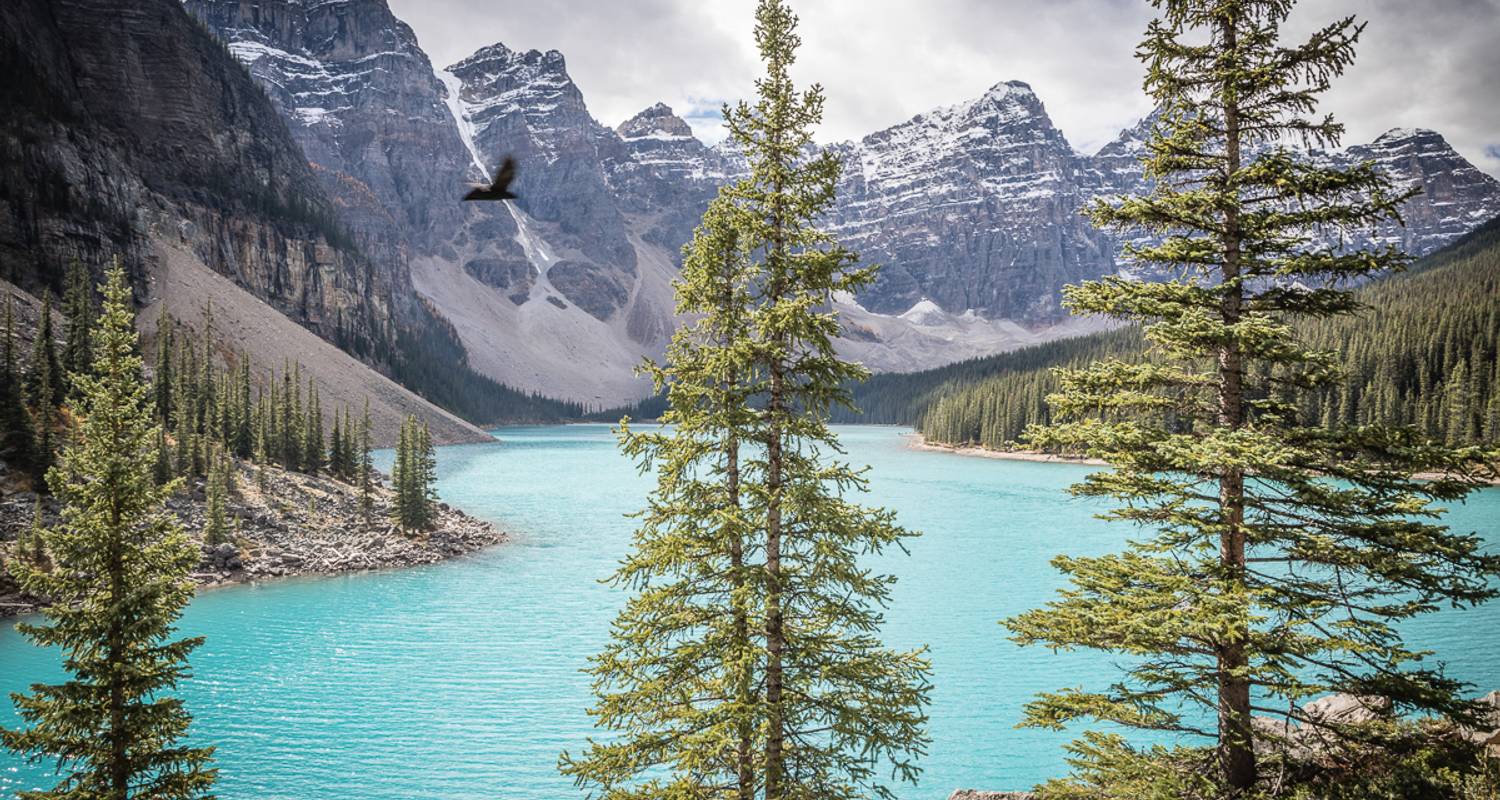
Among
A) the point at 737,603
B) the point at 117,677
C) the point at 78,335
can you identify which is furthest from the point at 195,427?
the point at 737,603

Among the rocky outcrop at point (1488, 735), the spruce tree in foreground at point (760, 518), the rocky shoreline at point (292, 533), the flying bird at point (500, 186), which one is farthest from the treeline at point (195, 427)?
the rocky outcrop at point (1488, 735)

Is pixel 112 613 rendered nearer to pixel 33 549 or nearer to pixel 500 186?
pixel 500 186

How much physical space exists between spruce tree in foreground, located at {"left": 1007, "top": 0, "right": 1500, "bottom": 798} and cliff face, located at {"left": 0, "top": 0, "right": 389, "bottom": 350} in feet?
377

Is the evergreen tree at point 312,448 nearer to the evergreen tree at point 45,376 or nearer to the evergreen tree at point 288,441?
the evergreen tree at point 288,441

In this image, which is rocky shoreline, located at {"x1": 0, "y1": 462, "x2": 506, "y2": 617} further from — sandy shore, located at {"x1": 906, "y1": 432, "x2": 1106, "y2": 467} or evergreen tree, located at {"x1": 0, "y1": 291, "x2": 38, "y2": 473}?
sandy shore, located at {"x1": 906, "y1": 432, "x2": 1106, "y2": 467}

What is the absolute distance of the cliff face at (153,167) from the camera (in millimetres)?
93875

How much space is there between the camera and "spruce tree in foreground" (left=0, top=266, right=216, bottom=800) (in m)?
10.8

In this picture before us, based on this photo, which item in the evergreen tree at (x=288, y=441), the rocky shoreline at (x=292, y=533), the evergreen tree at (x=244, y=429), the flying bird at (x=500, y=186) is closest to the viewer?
the flying bird at (x=500, y=186)

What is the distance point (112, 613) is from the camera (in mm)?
11086

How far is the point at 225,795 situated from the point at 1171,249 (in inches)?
860

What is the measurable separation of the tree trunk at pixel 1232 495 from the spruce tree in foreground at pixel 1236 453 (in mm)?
24

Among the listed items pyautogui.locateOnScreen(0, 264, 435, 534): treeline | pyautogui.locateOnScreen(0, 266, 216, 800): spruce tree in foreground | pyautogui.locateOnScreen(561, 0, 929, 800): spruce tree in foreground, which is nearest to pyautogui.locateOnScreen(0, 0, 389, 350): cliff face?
pyautogui.locateOnScreen(0, 264, 435, 534): treeline

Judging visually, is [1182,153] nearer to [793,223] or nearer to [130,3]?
[793,223]

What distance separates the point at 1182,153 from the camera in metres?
9.04
